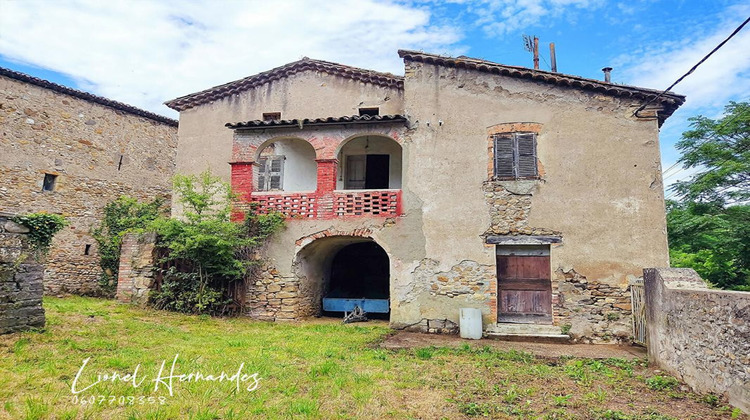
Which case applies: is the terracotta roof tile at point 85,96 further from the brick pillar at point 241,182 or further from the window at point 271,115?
the brick pillar at point 241,182

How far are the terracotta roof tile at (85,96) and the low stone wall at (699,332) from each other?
17.5 meters

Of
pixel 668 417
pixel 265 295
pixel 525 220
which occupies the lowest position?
pixel 668 417

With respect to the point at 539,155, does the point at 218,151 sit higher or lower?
higher

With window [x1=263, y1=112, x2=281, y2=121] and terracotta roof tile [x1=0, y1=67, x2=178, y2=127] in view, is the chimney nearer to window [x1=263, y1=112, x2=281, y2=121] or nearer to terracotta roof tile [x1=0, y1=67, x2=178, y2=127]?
window [x1=263, y1=112, x2=281, y2=121]

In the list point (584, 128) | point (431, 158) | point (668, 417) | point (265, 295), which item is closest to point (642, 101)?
point (584, 128)

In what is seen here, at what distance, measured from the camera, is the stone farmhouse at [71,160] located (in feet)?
45.0

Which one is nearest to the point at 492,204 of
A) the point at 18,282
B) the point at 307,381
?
the point at 307,381

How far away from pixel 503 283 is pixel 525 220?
1612 millimetres

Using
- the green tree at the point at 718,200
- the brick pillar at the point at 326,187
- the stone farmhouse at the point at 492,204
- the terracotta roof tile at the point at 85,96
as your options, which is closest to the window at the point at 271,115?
the stone farmhouse at the point at 492,204

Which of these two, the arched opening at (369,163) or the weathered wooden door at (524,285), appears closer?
the weathered wooden door at (524,285)

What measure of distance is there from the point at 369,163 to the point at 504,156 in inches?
198

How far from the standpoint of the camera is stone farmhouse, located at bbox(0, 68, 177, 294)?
45.0 ft

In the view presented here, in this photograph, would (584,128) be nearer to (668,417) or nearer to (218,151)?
(668,417)

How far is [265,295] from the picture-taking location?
11258 mm
